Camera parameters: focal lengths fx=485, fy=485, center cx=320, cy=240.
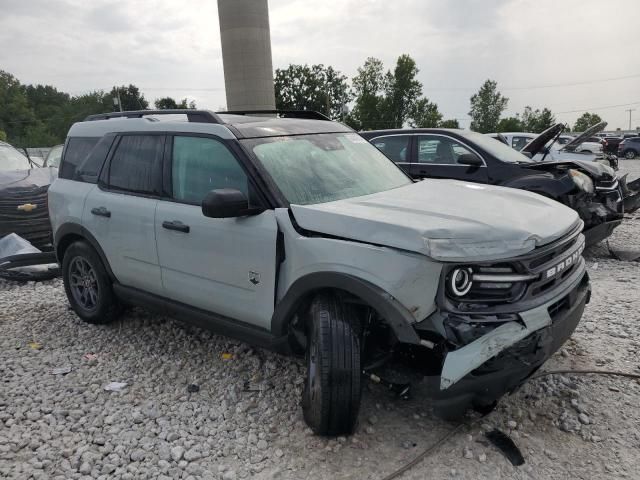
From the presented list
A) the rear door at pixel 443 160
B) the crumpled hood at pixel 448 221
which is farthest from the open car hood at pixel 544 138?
the crumpled hood at pixel 448 221

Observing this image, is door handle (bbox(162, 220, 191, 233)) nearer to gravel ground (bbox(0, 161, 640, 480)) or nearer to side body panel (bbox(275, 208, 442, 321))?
side body panel (bbox(275, 208, 442, 321))

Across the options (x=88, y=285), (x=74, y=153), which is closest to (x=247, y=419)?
(x=88, y=285)

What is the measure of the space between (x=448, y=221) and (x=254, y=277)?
1248 mm

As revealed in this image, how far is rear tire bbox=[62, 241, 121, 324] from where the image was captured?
432 cm

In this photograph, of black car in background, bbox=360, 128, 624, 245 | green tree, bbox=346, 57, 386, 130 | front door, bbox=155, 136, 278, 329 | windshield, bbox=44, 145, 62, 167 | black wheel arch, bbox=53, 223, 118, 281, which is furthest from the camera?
green tree, bbox=346, 57, 386, 130

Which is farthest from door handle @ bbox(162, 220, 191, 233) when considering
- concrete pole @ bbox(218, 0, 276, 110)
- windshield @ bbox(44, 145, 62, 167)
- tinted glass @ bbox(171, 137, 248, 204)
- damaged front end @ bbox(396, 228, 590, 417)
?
concrete pole @ bbox(218, 0, 276, 110)

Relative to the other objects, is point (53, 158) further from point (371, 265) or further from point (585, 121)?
point (585, 121)

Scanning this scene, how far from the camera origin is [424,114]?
39.9 meters

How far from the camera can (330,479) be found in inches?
99.6

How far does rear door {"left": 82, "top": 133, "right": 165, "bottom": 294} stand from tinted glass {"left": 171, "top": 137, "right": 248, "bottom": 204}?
0.21 m

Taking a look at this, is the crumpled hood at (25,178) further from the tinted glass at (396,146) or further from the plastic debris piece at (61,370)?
the tinted glass at (396,146)

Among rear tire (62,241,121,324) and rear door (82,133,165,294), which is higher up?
rear door (82,133,165,294)

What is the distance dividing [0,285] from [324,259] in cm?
543

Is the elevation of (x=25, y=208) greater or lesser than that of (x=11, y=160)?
lesser
